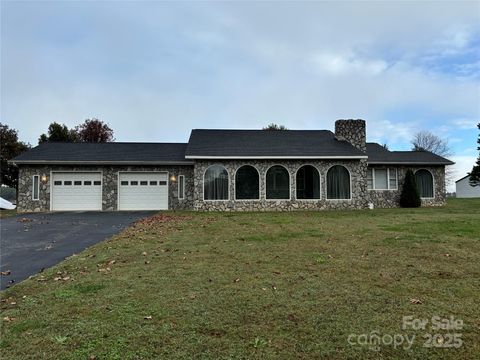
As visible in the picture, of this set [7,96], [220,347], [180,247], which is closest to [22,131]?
[7,96]

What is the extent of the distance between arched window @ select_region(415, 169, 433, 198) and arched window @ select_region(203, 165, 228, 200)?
12579mm

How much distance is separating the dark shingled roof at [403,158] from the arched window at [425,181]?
2.45ft

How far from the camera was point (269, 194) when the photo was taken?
18812mm

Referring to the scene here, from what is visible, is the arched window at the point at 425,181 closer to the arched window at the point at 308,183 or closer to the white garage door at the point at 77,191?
the arched window at the point at 308,183

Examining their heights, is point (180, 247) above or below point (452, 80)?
below

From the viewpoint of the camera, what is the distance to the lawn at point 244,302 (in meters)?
2.96

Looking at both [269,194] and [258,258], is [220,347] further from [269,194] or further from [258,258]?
[269,194]

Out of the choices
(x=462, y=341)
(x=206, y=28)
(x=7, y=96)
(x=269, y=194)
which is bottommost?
(x=462, y=341)

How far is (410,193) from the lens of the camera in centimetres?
2089

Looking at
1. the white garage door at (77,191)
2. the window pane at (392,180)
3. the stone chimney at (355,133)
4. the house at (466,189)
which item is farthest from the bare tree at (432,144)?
the white garage door at (77,191)

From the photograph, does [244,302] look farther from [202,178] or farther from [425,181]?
[425,181]

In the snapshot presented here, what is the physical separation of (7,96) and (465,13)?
21117 millimetres

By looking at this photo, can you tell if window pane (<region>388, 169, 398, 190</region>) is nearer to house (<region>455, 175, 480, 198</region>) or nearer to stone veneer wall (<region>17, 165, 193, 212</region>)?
stone veneer wall (<region>17, 165, 193, 212</region>)

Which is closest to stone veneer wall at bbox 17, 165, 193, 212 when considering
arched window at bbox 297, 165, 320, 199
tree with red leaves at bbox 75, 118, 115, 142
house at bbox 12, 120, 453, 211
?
house at bbox 12, 120, 453, 211
